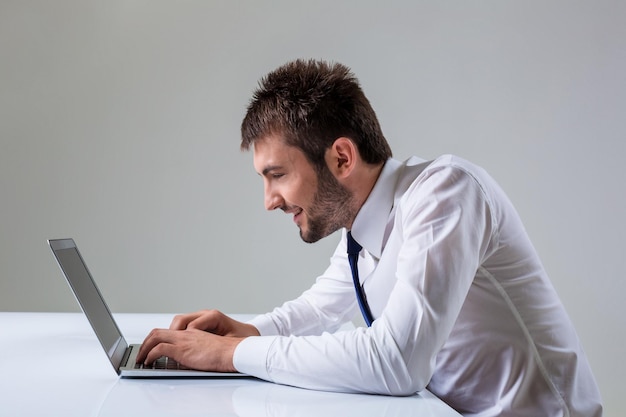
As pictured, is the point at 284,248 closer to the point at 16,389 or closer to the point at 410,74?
the point at 410,74

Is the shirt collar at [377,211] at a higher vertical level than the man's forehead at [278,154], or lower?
lower

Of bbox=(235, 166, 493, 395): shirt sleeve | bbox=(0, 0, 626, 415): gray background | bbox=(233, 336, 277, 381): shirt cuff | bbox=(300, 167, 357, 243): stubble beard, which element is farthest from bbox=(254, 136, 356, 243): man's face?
bbox=(0, 0, 626, 415): gray background

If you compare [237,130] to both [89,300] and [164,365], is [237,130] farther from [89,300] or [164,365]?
[164,365]

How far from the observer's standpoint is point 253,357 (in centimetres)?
136

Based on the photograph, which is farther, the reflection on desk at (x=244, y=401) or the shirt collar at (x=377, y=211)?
the shirt collar at (x=377, y=211)

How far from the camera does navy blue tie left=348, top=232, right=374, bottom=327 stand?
5.48 feet

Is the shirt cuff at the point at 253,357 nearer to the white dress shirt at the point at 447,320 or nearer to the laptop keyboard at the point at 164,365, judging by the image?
the white dress shirt at the point at 447,320

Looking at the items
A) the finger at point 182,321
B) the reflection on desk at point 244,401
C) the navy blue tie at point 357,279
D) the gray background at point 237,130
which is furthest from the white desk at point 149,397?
the gray background at point 237,130

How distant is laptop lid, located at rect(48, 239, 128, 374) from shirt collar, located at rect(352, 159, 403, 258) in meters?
0.58

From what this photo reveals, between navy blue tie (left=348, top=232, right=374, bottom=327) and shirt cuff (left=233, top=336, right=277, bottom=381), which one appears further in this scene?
navy blue tie (left=348, top=232, right=374, bottom=327)

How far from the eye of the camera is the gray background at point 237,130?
13.2 feet

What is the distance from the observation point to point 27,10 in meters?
4.04

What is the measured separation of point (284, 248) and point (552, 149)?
61.7 inches

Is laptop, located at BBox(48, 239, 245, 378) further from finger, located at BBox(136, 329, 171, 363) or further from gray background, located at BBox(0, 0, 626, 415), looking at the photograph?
gray background, located at BBox(0, 0, 626, 415)
